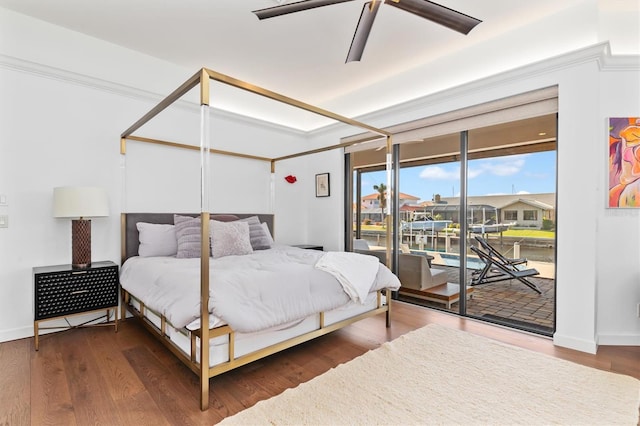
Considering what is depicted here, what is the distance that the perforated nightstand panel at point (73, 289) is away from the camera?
2570 millimetres

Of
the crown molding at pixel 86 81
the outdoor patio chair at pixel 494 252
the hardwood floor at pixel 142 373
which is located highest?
the crown molding at pixel 86 81

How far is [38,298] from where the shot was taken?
2555 millimetres

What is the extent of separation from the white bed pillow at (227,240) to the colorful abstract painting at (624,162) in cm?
350

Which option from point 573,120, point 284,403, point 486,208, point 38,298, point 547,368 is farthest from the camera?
point 486,208

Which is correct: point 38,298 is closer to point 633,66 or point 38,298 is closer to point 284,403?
point 284,403

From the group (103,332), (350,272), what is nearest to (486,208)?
(350,272)

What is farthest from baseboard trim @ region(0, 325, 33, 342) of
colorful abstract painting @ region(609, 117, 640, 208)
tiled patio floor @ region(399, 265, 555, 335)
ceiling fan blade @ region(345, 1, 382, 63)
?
colorful abstract painting @ region(609, 117, 640, 208)

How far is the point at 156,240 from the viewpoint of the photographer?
3342mm

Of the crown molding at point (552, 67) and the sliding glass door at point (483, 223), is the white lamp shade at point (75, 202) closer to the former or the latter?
the sliding glass door at point (483, 223)

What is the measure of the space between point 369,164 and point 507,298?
8.09 feet

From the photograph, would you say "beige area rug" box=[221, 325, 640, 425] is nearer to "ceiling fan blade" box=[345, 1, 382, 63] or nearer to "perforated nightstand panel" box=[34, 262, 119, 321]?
"perforated nightstand panel" box=[34, 262, 119, 321]

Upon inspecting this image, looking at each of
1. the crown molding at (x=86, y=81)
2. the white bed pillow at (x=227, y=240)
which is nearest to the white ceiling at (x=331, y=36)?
the crown molding at (x=86, y=81)

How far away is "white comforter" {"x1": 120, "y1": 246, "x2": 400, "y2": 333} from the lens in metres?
1.94

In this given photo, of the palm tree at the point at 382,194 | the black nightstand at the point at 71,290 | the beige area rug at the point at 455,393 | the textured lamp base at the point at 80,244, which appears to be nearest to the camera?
the beige area rug at the point at 455,393
